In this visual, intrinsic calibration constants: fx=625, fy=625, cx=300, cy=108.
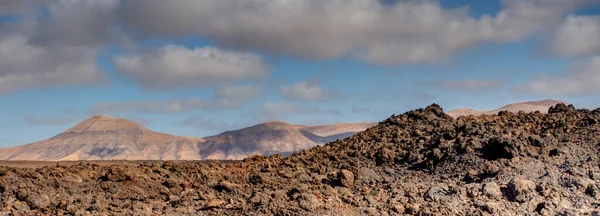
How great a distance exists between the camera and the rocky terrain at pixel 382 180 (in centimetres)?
1359

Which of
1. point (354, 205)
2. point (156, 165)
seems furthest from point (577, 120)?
point (156, 165)

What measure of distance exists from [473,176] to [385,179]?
217 cm

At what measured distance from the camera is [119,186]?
1574 centimetres

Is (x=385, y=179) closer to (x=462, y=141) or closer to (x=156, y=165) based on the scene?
(x=462, y=141)

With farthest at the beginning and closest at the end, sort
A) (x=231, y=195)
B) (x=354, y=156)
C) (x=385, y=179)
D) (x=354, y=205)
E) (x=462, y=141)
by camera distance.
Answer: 1. (x=354, y=156)
2. (x=462, y=141)
3. (x=385, y=179)
4. (x=231, y=195)
5. (x=354, y=205)

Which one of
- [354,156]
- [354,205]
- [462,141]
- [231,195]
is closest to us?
[354,205]

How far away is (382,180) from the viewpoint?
1585 cm

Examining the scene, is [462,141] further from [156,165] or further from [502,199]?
[156,165]

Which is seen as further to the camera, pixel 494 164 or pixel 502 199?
pixel 494 164

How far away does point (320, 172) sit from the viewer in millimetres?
17281

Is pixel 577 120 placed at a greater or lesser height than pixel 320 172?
greater

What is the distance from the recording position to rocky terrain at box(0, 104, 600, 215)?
44.6 feet

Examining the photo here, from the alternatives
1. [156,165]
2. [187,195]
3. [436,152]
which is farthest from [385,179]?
[156,165]

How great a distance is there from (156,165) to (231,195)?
4209mm
